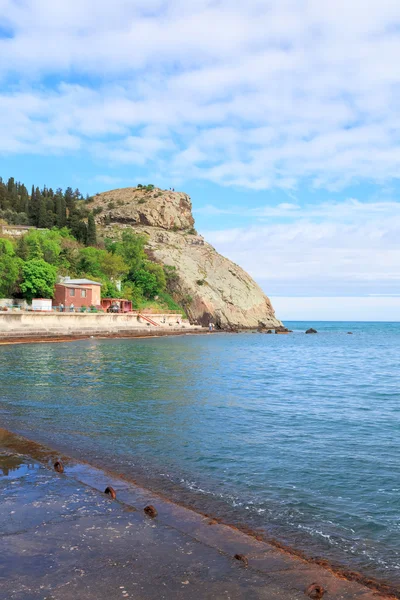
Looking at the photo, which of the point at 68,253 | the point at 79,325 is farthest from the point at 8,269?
the point at 68,253

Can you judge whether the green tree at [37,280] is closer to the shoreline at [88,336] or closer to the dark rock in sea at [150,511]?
the shoreline at [88,336]

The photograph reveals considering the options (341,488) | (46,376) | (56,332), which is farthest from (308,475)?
(56,332)

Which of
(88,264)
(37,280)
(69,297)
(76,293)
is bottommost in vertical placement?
(69,297)

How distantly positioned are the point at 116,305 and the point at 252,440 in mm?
67748

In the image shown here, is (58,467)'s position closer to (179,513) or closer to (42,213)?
(179,513)

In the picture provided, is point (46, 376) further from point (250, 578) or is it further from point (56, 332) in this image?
point (56, 332)

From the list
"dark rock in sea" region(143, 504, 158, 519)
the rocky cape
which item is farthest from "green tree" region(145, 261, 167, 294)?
"dark rock in sea" region(143, 504, 158, 519)

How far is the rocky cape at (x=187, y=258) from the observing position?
102938 millimetres

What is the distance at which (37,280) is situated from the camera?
70375 millimetres

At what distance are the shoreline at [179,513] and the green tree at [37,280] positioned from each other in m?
60.7

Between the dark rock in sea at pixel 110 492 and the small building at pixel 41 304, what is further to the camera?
the small building at pixel 41 304

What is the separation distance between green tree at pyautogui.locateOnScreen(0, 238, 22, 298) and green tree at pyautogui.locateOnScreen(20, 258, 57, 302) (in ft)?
4.57

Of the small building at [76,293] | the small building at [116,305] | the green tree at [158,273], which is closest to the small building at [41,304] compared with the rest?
the small building at [76,293]

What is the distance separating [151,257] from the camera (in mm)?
110500
